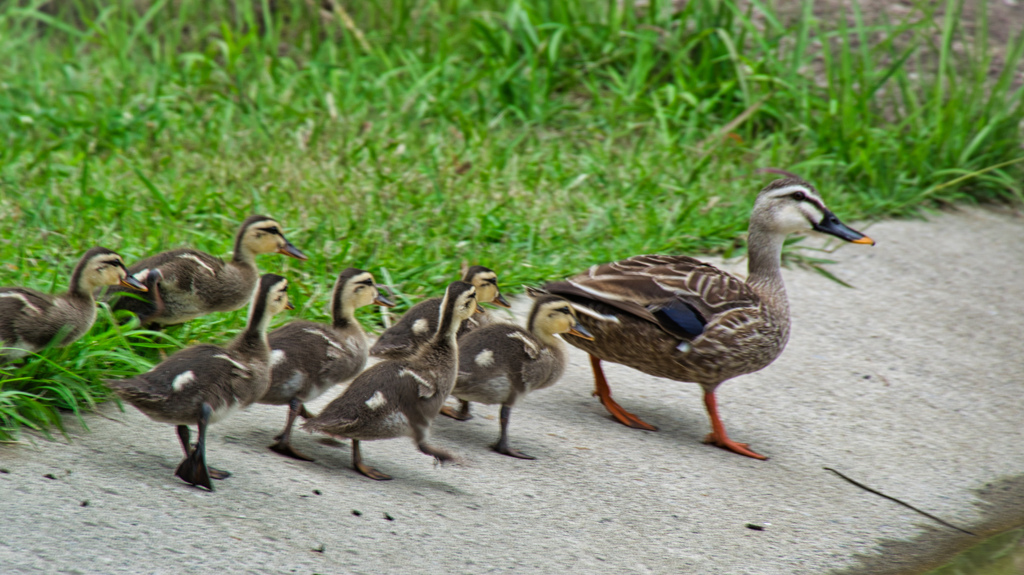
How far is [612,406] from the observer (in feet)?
15.1

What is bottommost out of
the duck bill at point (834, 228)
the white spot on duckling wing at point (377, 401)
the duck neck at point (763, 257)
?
the white spot on duckling wing at point (377, 401)

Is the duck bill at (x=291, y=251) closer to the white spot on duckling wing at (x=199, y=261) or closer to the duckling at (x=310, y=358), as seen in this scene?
the white spot on duckling wing at (x=199, y=261)

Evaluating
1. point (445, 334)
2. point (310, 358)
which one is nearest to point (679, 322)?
point (445, 334)

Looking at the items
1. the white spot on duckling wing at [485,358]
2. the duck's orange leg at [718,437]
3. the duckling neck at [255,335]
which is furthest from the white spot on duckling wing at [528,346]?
the duckling neck at [255,335]

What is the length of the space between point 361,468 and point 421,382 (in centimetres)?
39

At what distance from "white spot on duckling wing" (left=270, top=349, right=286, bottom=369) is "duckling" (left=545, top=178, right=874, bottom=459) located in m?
1.35

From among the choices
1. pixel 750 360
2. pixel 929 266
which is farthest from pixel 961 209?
pixel 750 360

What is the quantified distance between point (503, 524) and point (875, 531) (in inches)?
56.8

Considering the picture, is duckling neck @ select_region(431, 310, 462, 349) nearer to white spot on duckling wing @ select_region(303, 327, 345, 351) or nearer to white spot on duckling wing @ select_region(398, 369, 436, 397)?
white spot on duckling wing @ select_region(398, 369, 436, 397)

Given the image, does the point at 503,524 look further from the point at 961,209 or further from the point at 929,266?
the point at 961,209

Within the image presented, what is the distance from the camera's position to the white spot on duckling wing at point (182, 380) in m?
3.36

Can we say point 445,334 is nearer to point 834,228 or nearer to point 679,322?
point 679,322

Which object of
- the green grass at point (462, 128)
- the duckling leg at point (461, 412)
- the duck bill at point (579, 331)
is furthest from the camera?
the green grass at point (462, 128)

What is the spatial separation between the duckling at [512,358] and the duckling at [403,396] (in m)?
0.20
